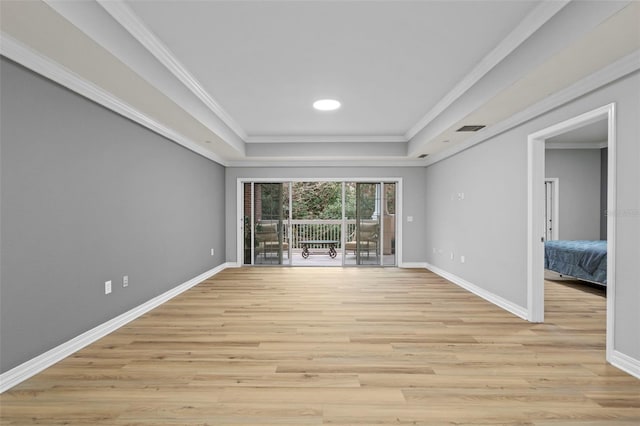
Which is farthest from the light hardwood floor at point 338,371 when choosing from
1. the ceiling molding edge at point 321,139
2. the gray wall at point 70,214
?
the ceiling molding edge at point 321,139

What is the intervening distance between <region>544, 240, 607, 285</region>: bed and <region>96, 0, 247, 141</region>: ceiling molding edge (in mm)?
5772

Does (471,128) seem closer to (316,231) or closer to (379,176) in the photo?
(379,176)

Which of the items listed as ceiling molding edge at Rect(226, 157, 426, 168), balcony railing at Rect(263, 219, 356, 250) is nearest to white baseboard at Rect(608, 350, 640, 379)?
ceiling molding edge at Rect(226, 157, 426, 168)

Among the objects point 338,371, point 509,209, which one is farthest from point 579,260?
point 338,371

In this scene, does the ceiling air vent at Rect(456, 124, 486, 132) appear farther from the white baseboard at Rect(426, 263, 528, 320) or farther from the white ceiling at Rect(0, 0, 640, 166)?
the white baseboard at Rect(426, 263, 528, 320)

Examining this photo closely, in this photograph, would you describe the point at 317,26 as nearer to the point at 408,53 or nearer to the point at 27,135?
the point at 408,53

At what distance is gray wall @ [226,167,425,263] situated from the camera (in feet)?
22.9

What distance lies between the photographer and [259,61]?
303 cm

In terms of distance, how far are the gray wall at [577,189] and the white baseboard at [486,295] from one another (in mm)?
2744

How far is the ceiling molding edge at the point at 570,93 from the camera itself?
2320 millimetres

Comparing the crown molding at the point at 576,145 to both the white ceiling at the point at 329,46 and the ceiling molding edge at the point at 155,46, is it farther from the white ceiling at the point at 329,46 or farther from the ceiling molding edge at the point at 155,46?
the ceiling molding edge at the point at 155,46

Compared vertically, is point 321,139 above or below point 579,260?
above

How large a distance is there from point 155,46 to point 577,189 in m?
7.73

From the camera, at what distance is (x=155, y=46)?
8.74 ft
